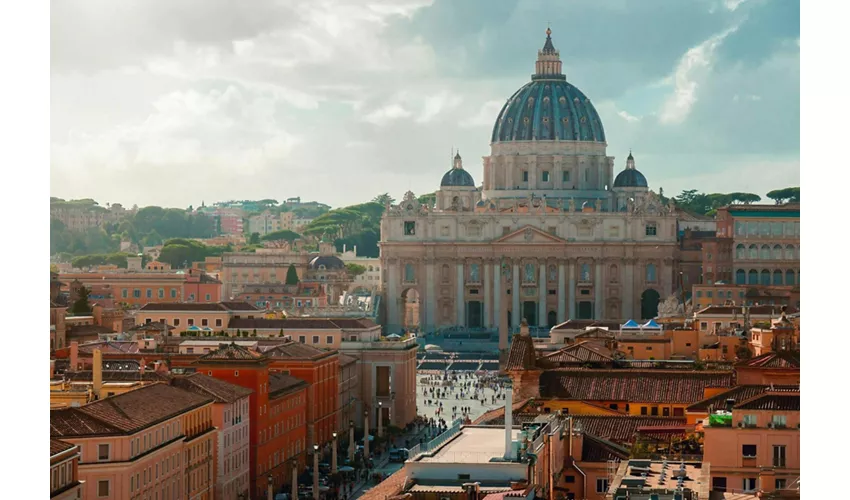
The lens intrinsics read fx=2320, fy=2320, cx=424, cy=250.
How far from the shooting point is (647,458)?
20.8 metres

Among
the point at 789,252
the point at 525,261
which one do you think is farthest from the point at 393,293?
the point at 789,252

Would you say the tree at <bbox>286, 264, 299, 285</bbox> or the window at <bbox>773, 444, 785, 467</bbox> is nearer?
the window at <bbox>773, 444, 785, 467</bbox>

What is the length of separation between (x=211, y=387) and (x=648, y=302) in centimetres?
6815

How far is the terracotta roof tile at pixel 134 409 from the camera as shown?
24.3 meters

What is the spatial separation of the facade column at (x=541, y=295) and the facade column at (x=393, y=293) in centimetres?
594

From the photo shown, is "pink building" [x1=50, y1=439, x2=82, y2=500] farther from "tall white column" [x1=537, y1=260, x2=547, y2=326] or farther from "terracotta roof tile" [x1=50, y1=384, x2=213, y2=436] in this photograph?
"tall white column" [x1=537, y1=260, x2=547, y2=326]

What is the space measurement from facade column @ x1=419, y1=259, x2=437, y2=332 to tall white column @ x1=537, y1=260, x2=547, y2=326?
445cm

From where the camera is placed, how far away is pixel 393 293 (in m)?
100

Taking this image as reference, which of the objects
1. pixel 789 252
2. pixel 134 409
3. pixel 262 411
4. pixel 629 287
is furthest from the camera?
pixel 629 287

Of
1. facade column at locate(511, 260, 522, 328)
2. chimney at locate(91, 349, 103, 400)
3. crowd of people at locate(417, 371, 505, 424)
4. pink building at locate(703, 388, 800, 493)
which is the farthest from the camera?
facade column at locate(511, 260, 522, 328)

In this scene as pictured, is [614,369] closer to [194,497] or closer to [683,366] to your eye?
[683,366]

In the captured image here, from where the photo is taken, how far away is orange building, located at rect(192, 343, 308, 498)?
109ft

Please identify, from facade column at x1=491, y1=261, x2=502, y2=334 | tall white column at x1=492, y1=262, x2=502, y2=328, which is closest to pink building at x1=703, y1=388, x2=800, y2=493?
→ tall white column at x1=492, y1=262, x2=502, y2=328

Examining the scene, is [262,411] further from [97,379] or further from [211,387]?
[97,379]
